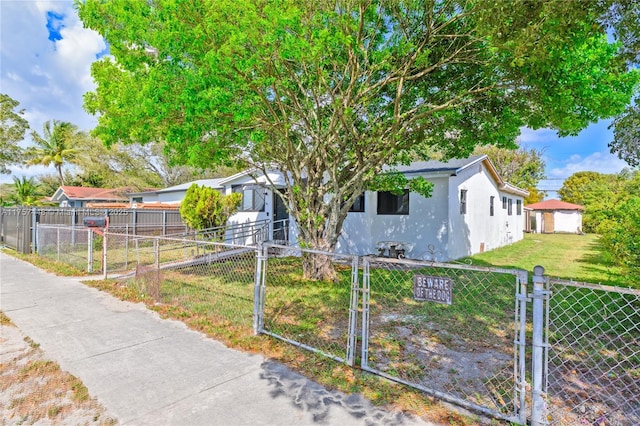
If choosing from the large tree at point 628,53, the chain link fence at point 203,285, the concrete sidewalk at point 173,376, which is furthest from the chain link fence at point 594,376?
the chain link fence at point 203,285

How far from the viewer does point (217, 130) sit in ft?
19.5

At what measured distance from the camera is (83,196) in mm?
26453

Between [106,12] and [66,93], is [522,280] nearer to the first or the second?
[106,12]

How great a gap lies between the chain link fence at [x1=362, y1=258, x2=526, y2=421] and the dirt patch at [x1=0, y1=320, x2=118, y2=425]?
8.56 feet

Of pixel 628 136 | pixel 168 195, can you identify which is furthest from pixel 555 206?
pixel 168 195

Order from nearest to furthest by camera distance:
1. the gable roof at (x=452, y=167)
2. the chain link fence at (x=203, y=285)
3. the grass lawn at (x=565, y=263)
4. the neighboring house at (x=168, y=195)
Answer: the chain link fence at (x=203, y=285) → the grass lawn at (x=565, y=263) → the gable roof at (x=452, y=167) → the neighboring house at (x=168, y=195)

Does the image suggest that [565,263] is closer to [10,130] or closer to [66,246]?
[66,246]

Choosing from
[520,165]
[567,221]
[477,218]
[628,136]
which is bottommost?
[567,221]

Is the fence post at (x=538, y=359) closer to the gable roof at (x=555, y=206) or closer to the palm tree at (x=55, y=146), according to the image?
the gable roof at (x=555, y=206)

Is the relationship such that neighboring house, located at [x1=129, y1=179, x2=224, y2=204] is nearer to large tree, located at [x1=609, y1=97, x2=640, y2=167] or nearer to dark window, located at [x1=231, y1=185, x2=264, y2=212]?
dark window, located at [x1=231, y1=185, x2=264, y2=212]

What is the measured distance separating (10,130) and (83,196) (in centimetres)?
697

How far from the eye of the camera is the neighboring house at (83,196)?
2656 cm

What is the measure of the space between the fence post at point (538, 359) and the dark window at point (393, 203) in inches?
362

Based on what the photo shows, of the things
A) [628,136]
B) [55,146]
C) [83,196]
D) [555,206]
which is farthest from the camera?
[55,146]
